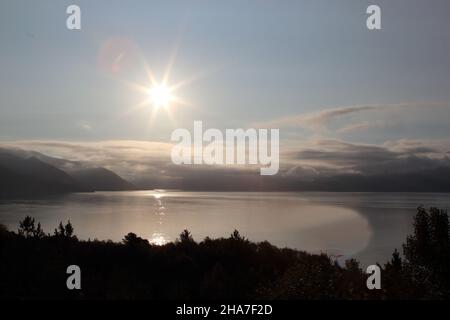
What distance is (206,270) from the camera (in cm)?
3391

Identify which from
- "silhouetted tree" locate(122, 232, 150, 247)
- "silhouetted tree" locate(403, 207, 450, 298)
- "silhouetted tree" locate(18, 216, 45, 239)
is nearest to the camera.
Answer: "silhouetted tree" locate(403, 207, 450, 298)

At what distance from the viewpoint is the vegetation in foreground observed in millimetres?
25922

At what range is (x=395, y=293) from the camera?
25656mm

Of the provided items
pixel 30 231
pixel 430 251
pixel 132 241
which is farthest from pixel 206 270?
pixel 430 251

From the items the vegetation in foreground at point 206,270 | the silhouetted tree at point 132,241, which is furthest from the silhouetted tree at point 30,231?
the silhouetted tree at point 132,241

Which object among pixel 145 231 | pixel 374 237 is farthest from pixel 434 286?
pixel 145 231

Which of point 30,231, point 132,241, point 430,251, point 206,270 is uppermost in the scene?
point 30,231

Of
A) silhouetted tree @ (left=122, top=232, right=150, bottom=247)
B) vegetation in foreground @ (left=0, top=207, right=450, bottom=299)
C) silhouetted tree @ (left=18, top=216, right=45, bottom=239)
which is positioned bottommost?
vegetation in foreground @ (left=0, top=207, right=450, bottom=299)

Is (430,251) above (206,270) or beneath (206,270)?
above

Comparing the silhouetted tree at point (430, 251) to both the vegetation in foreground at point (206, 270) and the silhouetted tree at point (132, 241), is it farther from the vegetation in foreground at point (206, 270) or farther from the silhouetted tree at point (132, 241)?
the silhouetted tree at point (132, 241)

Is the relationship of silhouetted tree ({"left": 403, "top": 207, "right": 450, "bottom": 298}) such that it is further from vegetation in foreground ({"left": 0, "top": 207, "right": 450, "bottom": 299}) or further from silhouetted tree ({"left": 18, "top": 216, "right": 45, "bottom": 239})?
silhouetted tree ({"left": 18, "top": 216, "right": 45, "bottom": 239})

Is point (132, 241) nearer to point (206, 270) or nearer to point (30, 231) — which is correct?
point (206, 270)

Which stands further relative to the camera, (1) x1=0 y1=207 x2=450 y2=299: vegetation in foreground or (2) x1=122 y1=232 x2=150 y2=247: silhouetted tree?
(2) x1=122 y1=232 x2=150 y2=247: silhouetted tree

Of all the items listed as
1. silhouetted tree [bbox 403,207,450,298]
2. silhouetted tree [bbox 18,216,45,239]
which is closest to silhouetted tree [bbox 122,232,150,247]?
silhouetted tree [bbox 18,216,45,239]
